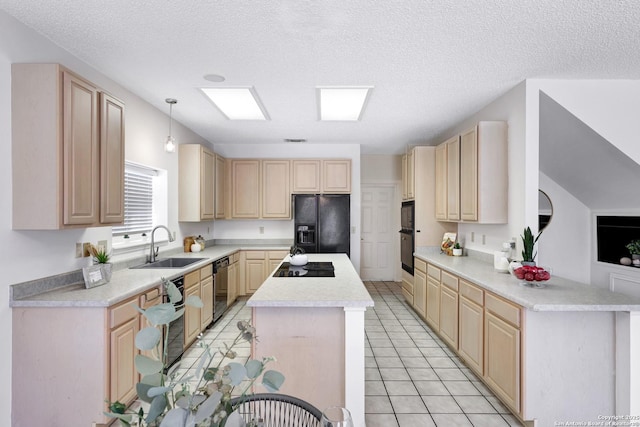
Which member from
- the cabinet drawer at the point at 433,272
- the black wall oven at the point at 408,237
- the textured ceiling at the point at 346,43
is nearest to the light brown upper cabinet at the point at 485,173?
the textured ceiling at the point at 346,43

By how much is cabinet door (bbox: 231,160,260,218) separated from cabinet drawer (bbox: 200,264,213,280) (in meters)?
1.62

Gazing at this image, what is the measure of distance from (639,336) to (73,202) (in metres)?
3.64

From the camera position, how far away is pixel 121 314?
2.18 m

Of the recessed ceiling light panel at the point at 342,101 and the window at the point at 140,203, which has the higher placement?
the recessed ceiling light panel at the point at 342,101

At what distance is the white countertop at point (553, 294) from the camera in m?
2.00

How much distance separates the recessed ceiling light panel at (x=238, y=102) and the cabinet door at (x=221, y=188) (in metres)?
1.25

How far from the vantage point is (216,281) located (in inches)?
161

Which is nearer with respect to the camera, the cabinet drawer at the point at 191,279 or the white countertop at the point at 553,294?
the white countertop at the point at 553,294

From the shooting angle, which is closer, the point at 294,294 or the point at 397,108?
the point at 294,294

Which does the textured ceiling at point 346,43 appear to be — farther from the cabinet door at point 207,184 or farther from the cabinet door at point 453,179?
the cabinet door at point 207,184

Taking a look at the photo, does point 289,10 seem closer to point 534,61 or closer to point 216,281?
point 534,61

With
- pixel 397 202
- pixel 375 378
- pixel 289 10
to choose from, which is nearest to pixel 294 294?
pixel 375 378

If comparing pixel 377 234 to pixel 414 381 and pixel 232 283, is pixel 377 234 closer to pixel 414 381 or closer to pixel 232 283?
pixel 232 283

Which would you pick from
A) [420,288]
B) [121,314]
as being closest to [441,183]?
[420,288]
